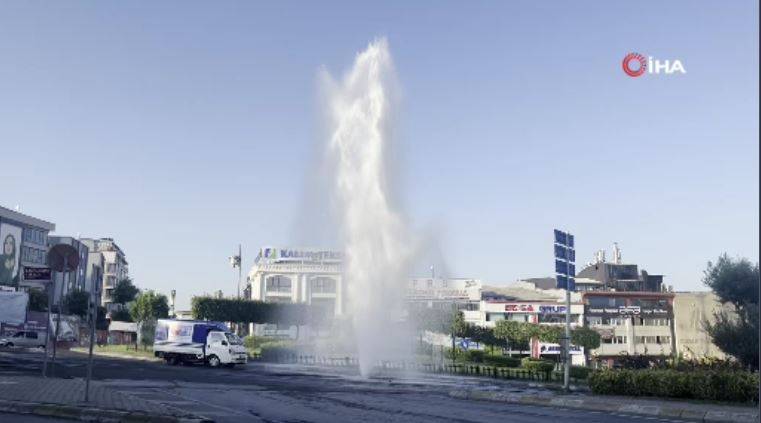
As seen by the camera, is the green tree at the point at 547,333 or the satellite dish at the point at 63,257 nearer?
the satellite dish at the point at 63,257

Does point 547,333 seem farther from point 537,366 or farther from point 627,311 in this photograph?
point 537,366

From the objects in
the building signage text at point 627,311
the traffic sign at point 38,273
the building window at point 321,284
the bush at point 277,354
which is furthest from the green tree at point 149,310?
the building signage text at point 627,311

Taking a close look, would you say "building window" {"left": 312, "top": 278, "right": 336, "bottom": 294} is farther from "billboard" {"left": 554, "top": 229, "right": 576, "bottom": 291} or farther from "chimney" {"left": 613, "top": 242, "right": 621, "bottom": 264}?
"billboard" {"left": 554, "top": 229, "right": 576, "bottom": 291}

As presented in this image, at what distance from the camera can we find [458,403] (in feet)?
67.7

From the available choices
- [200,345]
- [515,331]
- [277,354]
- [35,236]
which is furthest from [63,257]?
[35,236]

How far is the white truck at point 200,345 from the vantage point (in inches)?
1730

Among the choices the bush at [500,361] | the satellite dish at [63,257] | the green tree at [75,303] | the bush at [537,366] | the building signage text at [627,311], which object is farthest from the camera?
the building signage text at [627,311]

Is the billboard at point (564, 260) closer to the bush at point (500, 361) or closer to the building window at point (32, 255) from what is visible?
the bush at point (500, 361)

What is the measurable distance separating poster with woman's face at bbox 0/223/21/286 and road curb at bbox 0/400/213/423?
336 feet

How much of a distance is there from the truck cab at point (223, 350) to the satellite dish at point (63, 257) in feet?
83.1

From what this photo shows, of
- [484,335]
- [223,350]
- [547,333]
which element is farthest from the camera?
[484,335]

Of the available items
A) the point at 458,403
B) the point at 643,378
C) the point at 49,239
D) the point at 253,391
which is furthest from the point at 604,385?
the point at 49,239

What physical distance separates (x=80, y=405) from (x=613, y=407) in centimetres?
1406

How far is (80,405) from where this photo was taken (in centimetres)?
1526
